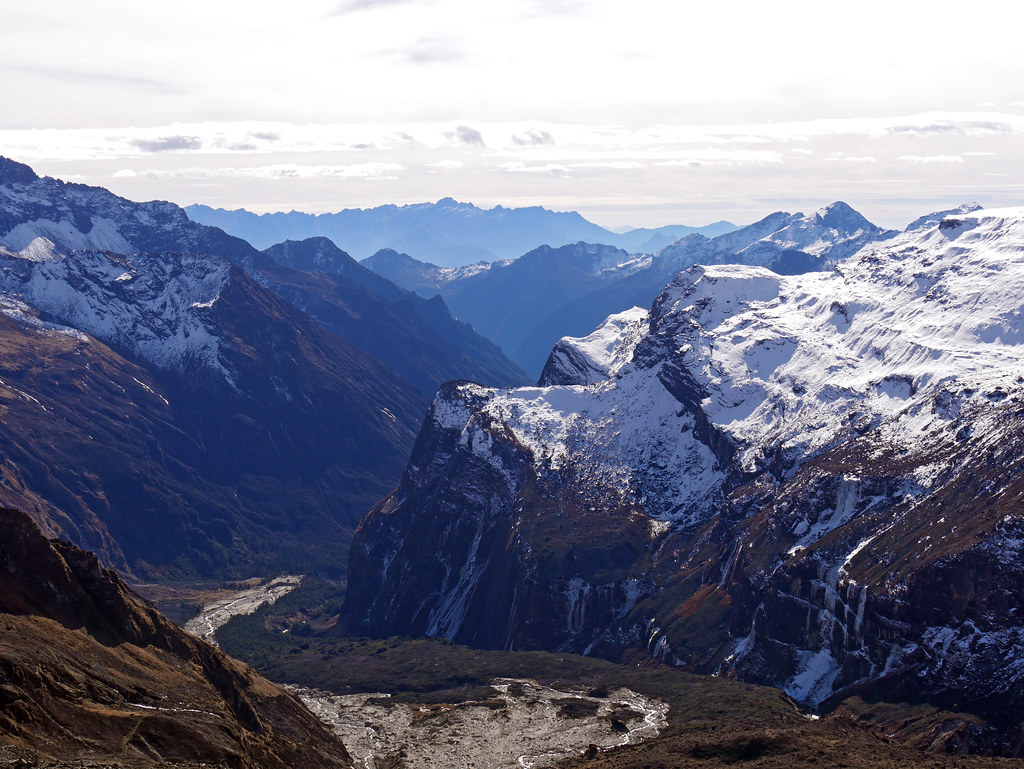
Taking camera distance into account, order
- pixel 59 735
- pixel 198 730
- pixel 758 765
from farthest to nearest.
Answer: pixel 758 765, pixel 198 730, pixel 59 735

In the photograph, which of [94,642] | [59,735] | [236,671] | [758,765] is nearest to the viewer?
[59,735]

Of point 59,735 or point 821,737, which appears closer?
point 59,735

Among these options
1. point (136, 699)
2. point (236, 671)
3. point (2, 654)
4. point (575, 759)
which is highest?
point (2, 654)

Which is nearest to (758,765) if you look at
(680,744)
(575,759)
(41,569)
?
(680,744)

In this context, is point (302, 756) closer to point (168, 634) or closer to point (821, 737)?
point (168, 634)

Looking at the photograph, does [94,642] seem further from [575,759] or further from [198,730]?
[575,759]

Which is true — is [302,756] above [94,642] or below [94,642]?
below

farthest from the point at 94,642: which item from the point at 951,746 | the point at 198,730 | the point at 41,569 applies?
the point at 951,746
